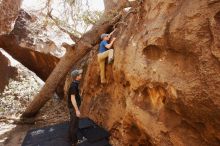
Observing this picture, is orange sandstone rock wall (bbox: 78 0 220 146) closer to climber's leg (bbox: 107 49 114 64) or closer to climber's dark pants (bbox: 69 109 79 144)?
climber's leg (bbox: 107 49 114 64)

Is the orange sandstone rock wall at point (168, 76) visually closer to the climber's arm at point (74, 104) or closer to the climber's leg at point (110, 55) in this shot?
the climber's leg at point (110, 55)

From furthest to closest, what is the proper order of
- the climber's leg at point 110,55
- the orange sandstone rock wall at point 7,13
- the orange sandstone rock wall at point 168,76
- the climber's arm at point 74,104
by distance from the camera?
the orange sandstone rock wall at point 7,13 → the climber's leg at point 110,55 → the climber's arm at point 74,104 → the orange sandstone rock wall at point 168,76

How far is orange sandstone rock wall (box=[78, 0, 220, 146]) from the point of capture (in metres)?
4.62

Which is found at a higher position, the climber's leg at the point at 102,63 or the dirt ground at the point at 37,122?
the climber's leg at the point at 102,63

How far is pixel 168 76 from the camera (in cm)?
532

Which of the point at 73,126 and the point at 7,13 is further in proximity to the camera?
the point at 7,13

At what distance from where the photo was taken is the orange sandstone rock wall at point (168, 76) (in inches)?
182

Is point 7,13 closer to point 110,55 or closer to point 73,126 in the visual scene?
point 110,55

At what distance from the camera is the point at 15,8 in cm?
1205

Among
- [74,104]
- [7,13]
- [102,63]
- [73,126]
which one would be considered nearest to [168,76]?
[74,104]

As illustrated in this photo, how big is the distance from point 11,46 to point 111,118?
811cm

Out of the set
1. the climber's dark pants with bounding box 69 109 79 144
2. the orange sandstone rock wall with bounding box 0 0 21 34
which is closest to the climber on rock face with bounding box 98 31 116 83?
the climber's dark pants with bounding box 69 109 79 144

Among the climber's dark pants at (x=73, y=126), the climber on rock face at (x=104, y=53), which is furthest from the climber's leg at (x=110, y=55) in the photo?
the climber's dark pants at (x=73, y=126)

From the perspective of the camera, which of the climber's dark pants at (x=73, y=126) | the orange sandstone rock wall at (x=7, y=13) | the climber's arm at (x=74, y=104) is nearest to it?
the climber's arm at (x=74, y=104)
